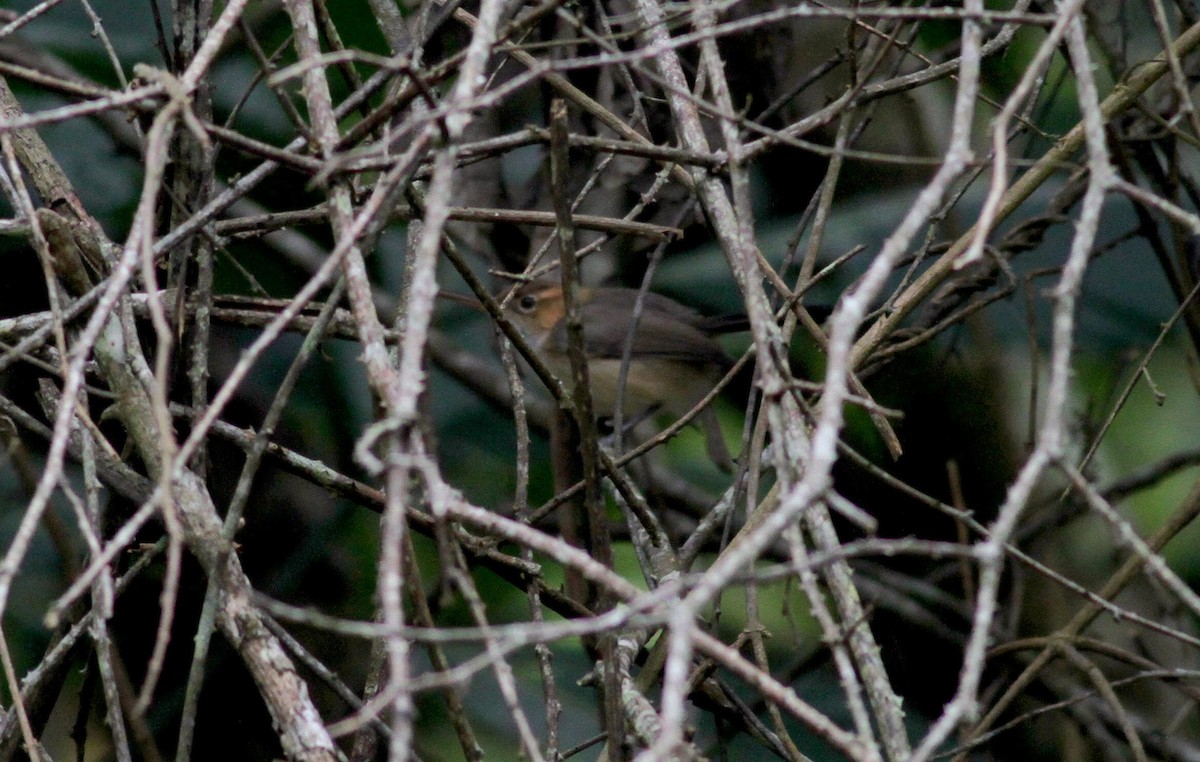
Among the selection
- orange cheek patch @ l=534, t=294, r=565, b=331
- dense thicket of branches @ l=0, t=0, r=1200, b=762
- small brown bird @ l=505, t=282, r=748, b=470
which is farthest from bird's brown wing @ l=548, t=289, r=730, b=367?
orange cheek patch @ l=534, t=294, r=565, b=331

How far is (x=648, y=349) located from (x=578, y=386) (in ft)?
12.5

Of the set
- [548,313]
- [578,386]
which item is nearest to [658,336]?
[548,313]

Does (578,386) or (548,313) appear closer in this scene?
(578,386)

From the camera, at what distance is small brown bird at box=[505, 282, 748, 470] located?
5.55 meters

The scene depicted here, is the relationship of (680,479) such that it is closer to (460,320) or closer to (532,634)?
(460,320)

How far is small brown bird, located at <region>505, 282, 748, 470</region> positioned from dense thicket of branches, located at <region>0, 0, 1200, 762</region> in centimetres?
16

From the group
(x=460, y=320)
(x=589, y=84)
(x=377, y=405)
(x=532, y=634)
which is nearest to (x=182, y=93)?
(x=377, y=405)

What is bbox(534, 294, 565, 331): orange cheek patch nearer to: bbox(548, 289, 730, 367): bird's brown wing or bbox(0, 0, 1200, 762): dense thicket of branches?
bbox(0, 0, 1200, 762): dense thicket of branches

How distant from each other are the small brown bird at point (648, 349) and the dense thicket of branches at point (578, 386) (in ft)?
0.53

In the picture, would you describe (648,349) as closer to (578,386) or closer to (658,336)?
(658,336)

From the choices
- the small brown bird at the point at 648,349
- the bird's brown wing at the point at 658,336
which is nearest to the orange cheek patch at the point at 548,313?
the small brown bird at the point at 648,349

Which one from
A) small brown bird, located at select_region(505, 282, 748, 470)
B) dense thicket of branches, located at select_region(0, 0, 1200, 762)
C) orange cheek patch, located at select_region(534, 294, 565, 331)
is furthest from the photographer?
orange cheek patch, located at select_region(534, 294, 565, 331)

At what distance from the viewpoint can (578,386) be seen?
197 centimetres

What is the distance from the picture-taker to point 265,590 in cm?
473
